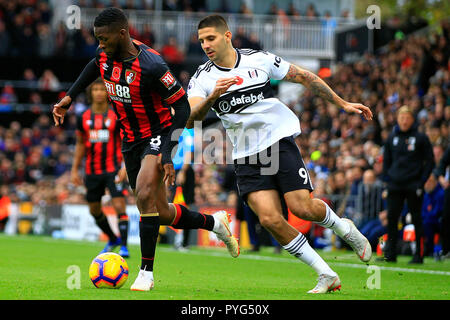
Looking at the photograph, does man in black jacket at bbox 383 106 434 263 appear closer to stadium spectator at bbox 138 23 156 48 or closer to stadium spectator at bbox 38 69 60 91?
stadium spectator at bbox 138 23 156 48

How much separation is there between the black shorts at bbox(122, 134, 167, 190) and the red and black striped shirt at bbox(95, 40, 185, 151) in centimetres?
6

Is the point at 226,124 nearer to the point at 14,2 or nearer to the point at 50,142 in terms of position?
the point at 50,142

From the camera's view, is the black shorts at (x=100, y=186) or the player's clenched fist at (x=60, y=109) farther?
the black shorts at (x=100, y=186)

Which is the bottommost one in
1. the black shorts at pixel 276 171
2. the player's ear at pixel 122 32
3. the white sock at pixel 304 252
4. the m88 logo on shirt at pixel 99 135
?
the white sock at pixel 304 252

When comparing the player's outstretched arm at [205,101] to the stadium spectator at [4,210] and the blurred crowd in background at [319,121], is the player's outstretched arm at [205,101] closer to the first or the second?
the blurred crowd in background at [319,121]

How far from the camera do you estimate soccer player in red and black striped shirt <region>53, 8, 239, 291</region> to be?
7.44 meters

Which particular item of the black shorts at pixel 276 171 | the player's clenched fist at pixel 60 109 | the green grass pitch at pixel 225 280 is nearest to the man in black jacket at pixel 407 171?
the green grass pitch at pixel 225 280

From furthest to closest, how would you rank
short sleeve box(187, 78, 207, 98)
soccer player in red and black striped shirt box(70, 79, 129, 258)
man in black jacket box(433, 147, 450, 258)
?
soccer player in red and black striped shirt box(70, 79, 129, 258) → man in black jacket box(433, 147, 450, 258) → short sleeve box(187, 78, 207, 98)

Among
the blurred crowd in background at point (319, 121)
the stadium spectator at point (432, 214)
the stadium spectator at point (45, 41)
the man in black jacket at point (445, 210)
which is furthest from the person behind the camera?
the stadium spectator at point (45, 41)

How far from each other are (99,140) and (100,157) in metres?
0.29

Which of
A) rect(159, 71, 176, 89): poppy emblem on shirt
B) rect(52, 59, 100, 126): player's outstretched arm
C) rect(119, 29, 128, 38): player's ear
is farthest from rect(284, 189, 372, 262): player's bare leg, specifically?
rect(52, 59, 100, 126): player's outstretched arm

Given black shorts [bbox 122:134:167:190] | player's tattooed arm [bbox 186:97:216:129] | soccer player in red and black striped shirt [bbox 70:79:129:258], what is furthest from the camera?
soccer player in red and black striped shirt [bbox 70:79:129:258]

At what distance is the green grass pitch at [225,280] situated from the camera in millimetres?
6871
